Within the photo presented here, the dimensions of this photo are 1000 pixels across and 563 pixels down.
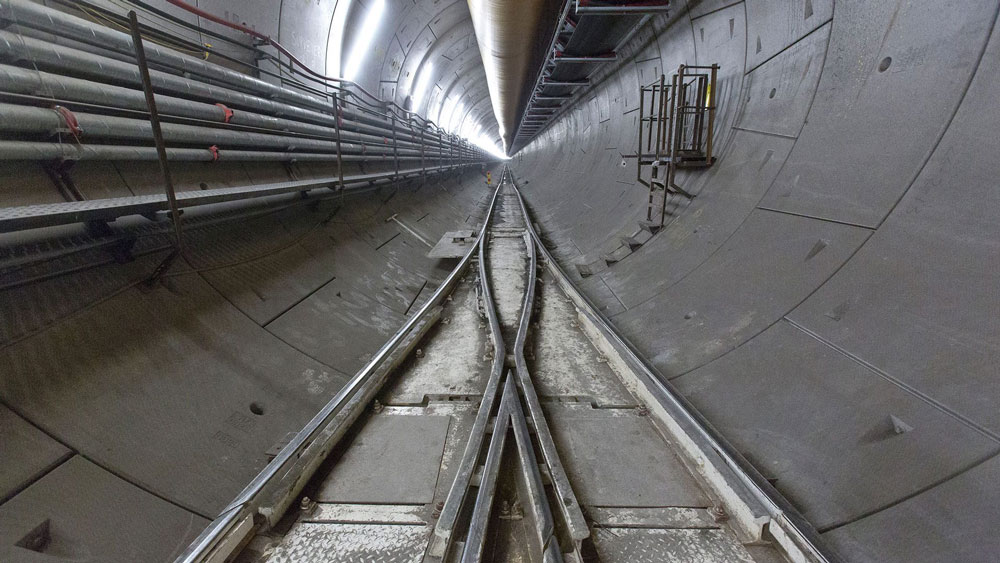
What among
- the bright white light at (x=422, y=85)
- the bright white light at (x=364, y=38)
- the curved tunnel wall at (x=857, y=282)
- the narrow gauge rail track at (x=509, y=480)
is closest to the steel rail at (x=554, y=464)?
the narrow gauge rail track at (x=509, y=480)

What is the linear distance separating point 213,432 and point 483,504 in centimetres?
184

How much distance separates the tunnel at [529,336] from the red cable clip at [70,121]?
0.08 feet

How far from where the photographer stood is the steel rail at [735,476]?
6.05 ft

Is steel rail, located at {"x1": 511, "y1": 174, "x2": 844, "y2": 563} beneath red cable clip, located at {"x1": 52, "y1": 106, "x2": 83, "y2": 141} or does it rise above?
beneath

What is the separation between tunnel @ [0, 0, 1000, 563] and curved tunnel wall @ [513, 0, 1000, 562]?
0.02 metres

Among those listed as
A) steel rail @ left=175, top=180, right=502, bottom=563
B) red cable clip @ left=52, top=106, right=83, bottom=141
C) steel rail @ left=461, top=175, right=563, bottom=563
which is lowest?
steel rail @ left=461, top=175, right=563, bottom=563

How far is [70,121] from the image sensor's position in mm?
2623

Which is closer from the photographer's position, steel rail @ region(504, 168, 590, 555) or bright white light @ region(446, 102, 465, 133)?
steel rail @ region(504, 168, 590, 555)

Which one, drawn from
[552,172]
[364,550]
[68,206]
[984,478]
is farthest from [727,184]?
[552,172]

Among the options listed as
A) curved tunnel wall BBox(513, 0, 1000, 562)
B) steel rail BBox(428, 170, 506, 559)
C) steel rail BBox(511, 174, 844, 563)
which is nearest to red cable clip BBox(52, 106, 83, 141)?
steel rail BBox(428, 170, 506, 559)

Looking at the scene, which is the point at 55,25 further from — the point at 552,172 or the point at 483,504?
the point at 552,172

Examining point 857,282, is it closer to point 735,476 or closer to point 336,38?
point 735,476

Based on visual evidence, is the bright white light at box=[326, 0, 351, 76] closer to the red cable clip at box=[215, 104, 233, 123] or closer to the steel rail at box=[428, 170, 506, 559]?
the red cable clip at box=[215, 104, 233, 123]

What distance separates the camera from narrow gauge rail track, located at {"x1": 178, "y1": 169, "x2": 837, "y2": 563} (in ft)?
6.48
